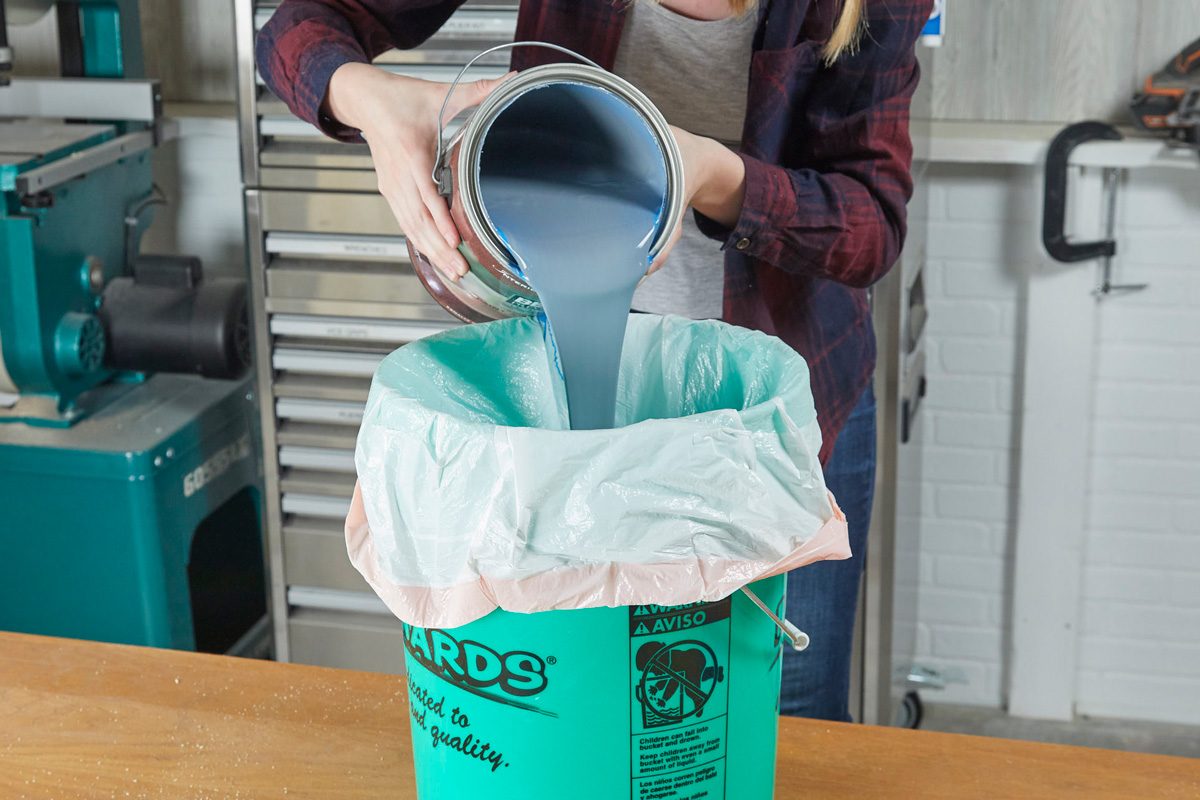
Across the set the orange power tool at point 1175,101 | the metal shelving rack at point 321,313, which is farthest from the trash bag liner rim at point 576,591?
the orange power tool at point 1175,101

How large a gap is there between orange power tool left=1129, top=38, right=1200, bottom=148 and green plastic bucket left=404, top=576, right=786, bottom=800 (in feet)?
5.81

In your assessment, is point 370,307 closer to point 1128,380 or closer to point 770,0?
point 770,0

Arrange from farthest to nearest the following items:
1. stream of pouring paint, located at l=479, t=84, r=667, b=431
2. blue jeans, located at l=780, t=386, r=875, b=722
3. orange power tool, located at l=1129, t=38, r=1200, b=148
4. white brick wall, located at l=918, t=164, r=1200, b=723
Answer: white brick wall, located at l=918, t=164, r=1200, b=723
orange power tool, located at l=1129, t=38, r=1200, b=148
blue jeans, located at l=780, t=386, r=875, b=722
stream of pouring paint, located at l=479, t=84, r=667, b=431

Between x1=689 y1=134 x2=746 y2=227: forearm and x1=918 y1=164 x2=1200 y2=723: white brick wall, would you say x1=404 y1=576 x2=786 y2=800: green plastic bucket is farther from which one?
x1=918 y1=164 x2=1200 y2=723: white brick wall

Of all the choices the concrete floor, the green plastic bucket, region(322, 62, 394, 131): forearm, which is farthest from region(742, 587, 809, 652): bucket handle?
the concrete floor

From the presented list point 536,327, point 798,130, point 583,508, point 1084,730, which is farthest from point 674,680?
point 1084,730

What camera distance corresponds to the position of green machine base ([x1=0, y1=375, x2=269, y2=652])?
2180mm

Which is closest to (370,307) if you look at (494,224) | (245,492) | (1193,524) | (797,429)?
(245,492)

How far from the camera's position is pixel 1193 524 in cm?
269

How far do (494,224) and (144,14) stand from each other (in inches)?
82.0

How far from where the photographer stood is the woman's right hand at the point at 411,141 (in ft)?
3.35

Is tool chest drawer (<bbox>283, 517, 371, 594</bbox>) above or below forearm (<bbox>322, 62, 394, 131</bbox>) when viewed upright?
below

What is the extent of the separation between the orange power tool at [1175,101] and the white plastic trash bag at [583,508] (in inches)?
67.0

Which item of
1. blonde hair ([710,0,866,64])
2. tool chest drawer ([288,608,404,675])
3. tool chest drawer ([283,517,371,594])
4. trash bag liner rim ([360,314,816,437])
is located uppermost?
blonde hair ([710,0,866,64])
